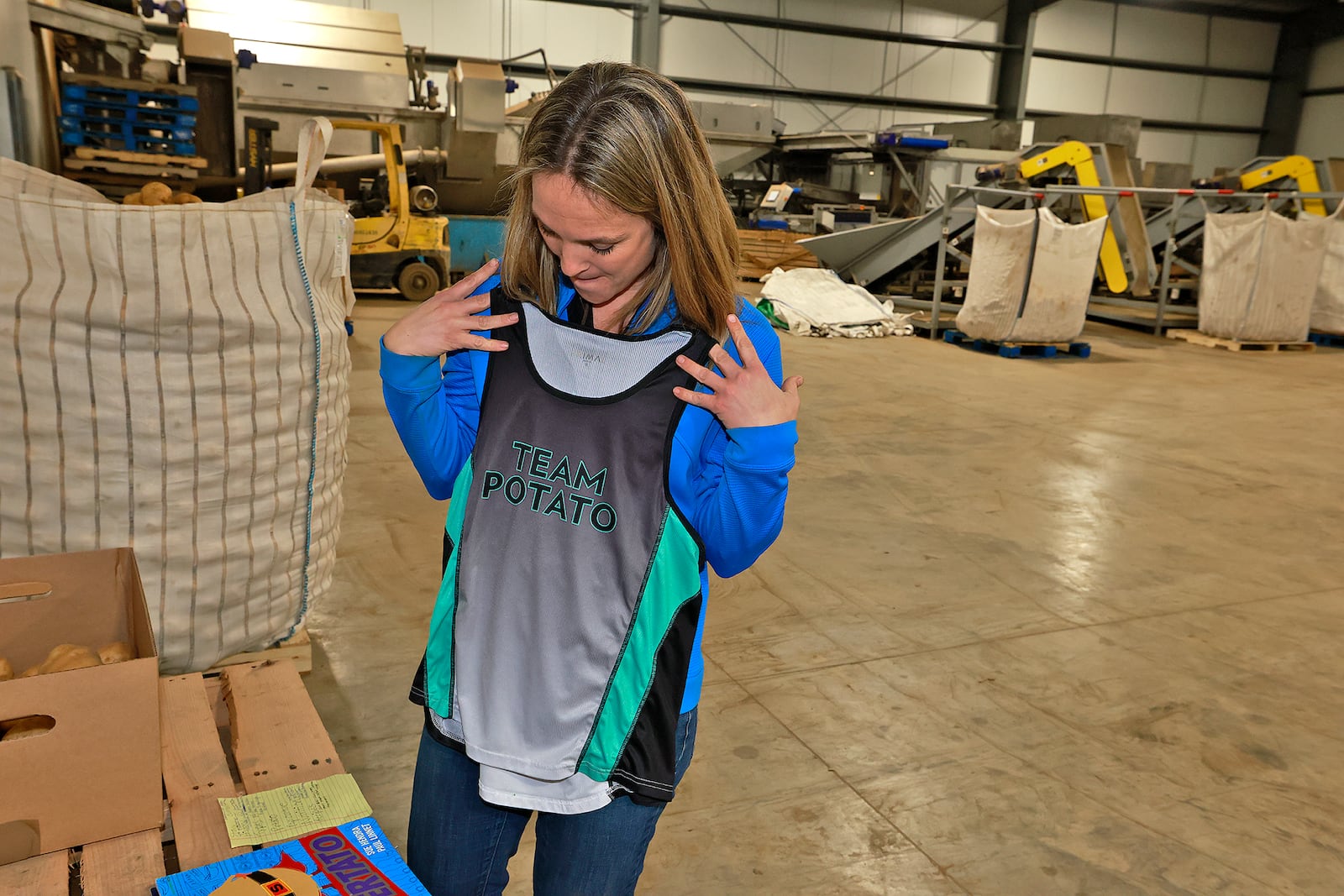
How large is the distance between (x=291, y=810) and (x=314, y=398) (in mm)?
1282

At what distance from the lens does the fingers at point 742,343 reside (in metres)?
1.11

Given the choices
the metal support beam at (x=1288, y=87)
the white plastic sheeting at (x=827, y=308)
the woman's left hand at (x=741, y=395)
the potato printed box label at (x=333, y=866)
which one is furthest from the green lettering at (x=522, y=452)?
the metal support beam at (x=1288, y=87)

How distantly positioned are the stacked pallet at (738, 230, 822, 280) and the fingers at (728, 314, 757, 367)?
12225mm

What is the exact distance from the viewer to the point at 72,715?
125 cm

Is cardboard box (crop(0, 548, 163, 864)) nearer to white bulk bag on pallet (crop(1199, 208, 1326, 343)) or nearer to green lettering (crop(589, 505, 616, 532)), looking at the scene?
green lettering (crop(589, 505, 616, 532))

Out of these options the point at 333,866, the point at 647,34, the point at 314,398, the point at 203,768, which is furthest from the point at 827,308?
the point at 647,34

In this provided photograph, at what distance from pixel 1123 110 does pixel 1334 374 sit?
14920mm

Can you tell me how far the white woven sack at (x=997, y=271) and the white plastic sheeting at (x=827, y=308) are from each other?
1215 millimetres

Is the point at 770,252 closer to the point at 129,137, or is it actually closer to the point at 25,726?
the point at 129,137

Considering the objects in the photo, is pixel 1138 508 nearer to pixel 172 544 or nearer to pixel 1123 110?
pixel 172 544

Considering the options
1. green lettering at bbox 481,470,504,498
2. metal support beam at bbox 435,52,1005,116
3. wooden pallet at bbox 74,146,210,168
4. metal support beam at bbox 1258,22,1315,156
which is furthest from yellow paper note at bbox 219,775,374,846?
metal support beam at bbox 1258,22,1315,156

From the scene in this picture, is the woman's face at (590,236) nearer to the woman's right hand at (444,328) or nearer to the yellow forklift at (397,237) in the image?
the woman's right hand at (444,328)

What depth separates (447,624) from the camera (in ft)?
4.09

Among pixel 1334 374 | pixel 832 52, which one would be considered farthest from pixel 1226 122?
pixel 1334 374
